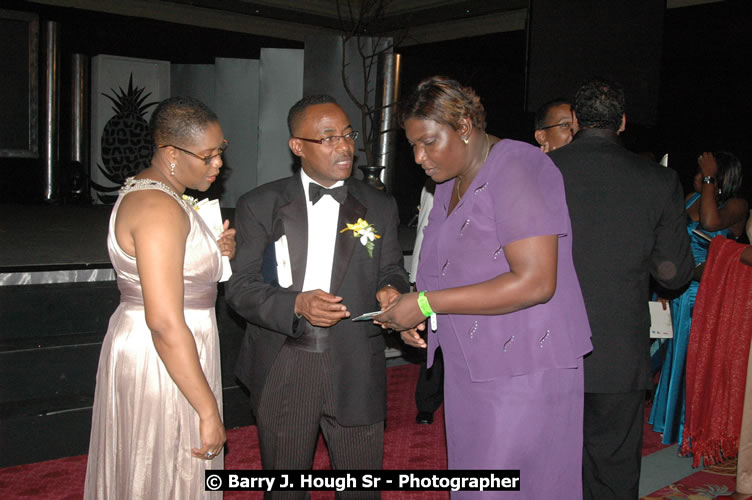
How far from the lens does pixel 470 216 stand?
1.72 metres

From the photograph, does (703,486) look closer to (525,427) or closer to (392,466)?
(392,466)

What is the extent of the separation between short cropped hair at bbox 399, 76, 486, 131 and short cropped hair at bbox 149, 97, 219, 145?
62 cm

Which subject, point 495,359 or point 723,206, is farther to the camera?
point 723,206

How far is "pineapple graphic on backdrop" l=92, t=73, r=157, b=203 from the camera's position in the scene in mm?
11352

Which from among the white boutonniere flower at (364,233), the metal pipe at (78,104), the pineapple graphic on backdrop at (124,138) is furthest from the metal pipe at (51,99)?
the white boutonniere flower at (364,233)

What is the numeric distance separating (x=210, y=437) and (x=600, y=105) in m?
1.81

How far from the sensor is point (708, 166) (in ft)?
13.8

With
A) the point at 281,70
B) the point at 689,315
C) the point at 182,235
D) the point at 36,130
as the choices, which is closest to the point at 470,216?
the point at 182,235

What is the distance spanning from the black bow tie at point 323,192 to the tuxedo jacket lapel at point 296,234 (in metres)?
0.05

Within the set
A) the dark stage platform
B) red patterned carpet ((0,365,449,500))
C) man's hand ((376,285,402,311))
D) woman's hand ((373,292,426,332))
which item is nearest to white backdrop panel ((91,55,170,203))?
the dark stage platform

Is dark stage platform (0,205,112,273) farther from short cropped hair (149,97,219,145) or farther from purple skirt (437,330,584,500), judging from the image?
purple skirt (437,330,584,500)

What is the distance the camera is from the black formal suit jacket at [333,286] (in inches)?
88.0

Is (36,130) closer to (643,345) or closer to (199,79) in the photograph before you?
(199,79)

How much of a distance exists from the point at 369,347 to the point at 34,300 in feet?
8.09
